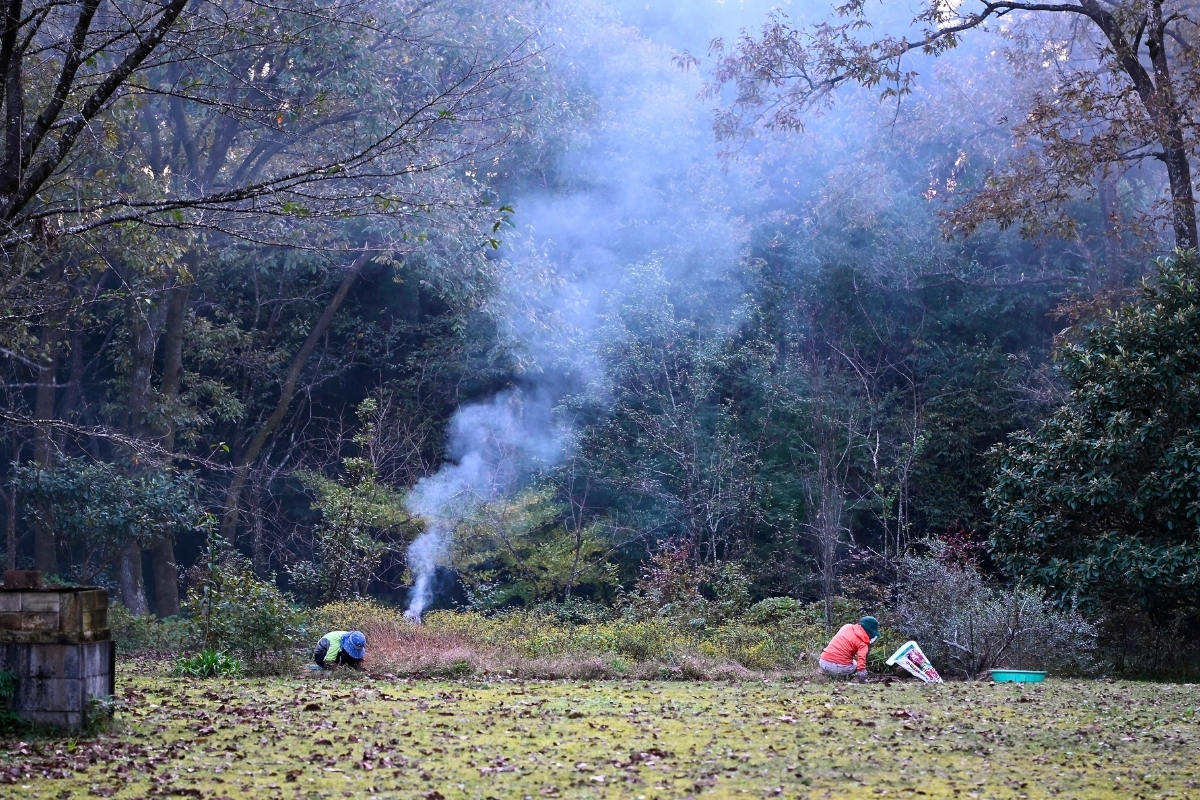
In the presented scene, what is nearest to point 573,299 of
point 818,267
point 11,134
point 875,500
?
point 818,267

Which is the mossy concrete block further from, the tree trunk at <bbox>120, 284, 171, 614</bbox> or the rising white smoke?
the tree trunk at <bbox>120, 284, 171, 614</bbox>

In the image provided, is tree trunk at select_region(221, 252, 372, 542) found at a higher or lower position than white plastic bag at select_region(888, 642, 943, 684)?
higher

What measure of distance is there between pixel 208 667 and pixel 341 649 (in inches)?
50.6

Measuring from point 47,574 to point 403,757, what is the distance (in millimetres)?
13925

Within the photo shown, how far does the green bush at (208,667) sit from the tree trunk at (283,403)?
8.58 m

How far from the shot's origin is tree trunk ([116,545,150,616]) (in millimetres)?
18391

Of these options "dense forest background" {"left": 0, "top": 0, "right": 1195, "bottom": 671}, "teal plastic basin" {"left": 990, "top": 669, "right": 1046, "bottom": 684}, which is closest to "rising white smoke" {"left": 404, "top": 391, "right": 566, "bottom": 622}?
"dense forest background" {"left": 0, "top": 0, "right": 1195, "bottom": 671}

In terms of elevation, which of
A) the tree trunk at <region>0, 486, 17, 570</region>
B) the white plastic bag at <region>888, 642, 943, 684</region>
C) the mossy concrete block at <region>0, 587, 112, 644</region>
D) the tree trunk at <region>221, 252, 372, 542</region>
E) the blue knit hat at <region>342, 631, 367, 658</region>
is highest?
the tree trunk at <region>221, 252, 372, 542</region>

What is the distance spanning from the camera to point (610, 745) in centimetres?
712

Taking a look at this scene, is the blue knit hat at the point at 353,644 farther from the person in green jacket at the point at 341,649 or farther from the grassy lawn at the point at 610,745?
the grassy lawn at the point at 610,745

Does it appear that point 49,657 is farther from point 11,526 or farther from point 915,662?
point 11,526

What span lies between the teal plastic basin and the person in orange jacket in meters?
1.29

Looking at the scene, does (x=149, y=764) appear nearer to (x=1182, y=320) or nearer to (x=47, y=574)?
(x=1182, y=320)

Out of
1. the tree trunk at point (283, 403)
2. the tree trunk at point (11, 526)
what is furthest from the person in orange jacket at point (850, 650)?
the tree trunk at point (11, 526)
